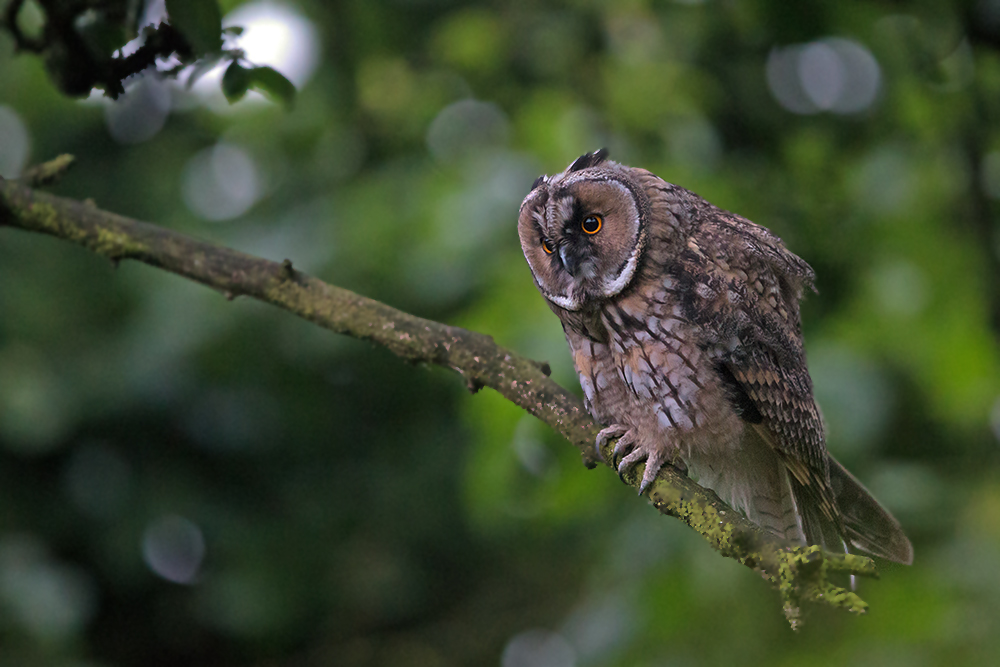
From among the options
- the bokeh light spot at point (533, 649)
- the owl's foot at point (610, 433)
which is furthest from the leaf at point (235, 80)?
the bokeh light spot at point (533, 649)

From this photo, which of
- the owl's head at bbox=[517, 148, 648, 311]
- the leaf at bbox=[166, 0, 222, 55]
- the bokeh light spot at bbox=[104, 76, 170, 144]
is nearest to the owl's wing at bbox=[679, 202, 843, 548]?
the owl's head at bbox=[517, 148, 648, 311]

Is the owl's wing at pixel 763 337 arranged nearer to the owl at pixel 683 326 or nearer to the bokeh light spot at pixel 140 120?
the owl at pixel 683 326

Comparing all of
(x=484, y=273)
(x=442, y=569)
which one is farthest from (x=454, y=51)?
(x=442, y=569)

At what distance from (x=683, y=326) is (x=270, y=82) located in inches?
36.5

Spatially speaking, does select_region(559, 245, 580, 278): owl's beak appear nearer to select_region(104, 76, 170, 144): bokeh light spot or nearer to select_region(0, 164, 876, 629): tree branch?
select_region(0, 164, 876, 629): tree branch

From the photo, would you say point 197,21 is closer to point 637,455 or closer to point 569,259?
point 569,259

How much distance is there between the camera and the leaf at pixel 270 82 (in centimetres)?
126

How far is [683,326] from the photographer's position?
1.74 m

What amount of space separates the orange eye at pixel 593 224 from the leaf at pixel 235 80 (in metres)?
0.72

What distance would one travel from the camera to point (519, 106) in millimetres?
3441

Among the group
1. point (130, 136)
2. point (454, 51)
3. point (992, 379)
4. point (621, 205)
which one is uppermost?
point (130, 136)

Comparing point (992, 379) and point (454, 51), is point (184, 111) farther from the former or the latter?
point (992, 379)

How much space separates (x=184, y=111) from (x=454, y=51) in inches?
86.1

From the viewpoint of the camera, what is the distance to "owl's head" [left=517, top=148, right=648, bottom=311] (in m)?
1.69
